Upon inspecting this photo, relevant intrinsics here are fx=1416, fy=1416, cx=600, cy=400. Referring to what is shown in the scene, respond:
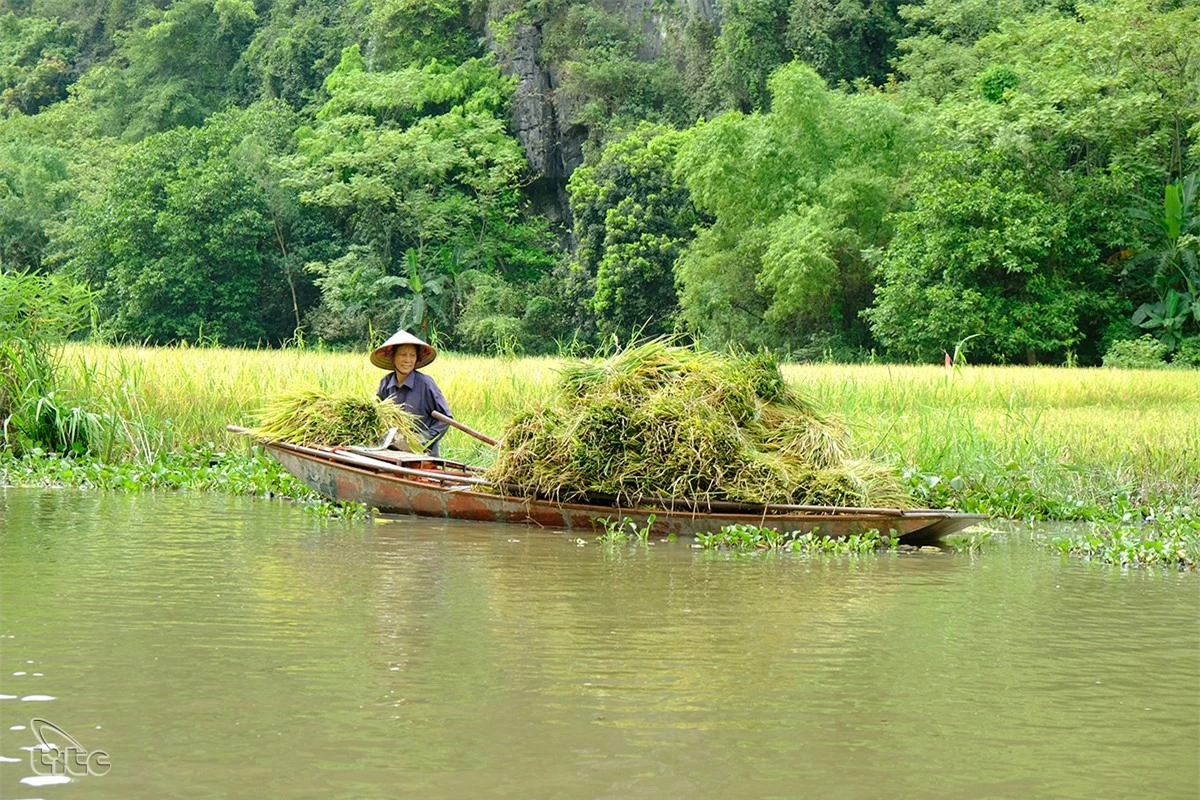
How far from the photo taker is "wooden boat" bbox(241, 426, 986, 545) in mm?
8117

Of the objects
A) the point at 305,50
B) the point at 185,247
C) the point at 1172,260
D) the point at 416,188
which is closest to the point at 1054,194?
the point at 1172,260

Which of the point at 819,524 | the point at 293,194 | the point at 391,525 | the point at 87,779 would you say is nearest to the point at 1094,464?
the point at 819,524

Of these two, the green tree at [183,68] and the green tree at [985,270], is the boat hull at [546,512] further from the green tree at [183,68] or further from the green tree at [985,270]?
the green tree at [183,68]

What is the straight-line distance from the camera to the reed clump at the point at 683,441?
27.8 ft

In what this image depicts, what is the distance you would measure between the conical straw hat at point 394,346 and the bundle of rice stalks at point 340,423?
29 centimetres

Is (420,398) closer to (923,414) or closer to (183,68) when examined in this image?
(923,414)

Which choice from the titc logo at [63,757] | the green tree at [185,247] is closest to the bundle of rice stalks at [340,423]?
the titc logo at [63,757]

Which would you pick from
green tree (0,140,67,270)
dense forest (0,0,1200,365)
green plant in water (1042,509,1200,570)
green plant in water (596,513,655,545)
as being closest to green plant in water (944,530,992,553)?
green plant in water (1042,509,1200,570)

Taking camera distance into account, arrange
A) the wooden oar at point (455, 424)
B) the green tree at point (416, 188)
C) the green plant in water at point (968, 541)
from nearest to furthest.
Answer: the green plant in water at point (968, 541), the wooden oar at point (455, 424), the green tree at point (416, 188)

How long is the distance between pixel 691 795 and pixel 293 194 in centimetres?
4584

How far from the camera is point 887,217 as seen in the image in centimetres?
3297

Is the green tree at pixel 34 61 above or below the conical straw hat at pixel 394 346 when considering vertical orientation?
above

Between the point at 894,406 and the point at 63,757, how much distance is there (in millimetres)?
10860

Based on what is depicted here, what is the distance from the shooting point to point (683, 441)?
855 cm
